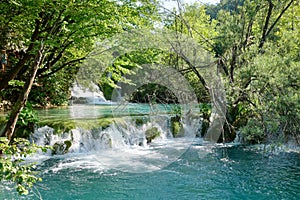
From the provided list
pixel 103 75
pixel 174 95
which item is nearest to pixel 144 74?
pixel 174 95

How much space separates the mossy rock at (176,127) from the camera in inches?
405

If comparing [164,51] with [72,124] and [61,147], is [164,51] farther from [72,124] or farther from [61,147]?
[61,147]

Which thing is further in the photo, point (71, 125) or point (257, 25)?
point (257, 25)

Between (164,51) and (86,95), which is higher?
(164,51)

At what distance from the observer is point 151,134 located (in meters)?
9.61

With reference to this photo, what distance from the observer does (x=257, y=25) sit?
29.6 feet

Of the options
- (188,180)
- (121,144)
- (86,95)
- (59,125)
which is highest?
(86,95)

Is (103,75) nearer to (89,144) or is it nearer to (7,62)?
(89,144)

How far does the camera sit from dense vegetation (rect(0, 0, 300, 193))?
4.13m

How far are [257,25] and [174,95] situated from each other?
356cm

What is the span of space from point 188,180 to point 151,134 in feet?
13.9

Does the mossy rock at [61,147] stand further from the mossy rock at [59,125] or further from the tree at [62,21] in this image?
the tree at [62,21]

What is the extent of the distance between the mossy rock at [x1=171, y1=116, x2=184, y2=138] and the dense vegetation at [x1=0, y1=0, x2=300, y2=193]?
0.77m

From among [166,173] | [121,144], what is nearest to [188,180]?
[166,173]
